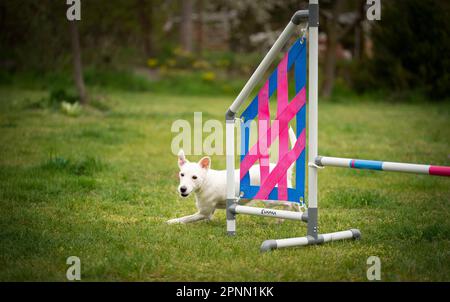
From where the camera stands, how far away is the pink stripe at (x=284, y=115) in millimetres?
4922

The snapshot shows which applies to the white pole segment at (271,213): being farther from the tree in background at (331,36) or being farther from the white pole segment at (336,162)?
the tree in background at (331,36)

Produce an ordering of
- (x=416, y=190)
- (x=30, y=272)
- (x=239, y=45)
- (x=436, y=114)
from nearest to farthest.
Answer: (x=30, y=272) < (x=416, y=190) < (x=436, y=114) < (x=239, y=45)

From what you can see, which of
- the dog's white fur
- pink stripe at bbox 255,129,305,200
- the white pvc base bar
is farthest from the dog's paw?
the white pvc base bar

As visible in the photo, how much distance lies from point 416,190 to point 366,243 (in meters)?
2.59

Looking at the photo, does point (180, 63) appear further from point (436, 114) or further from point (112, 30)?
point (436, 114)

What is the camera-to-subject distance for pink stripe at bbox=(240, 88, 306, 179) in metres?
4.92

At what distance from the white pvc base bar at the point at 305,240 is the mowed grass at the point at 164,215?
0.05m

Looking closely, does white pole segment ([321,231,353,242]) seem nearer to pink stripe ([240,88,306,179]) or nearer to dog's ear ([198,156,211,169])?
pink stripe ([240,88,306,179])

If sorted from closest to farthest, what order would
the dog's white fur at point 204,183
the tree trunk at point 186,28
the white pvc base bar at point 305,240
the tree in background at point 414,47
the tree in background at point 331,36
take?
the white pvc base bar at point 305,240 → the dog's white fur at point 204,183 → the tree in background at point 414,47 → the tree in background at point 331,36 → the tree trunk at point 186,28

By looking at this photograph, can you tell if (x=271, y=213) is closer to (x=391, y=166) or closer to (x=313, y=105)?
(x=313, y=105)

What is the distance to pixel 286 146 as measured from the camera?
505 cm

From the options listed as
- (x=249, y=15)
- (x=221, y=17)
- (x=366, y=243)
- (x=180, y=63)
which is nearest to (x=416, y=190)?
(x=366, y=243)

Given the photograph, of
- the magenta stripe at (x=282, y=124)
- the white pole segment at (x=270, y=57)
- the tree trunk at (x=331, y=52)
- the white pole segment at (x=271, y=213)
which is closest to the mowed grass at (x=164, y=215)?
the white pole segment at (x=271, y=213)

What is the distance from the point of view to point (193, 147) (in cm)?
1020
